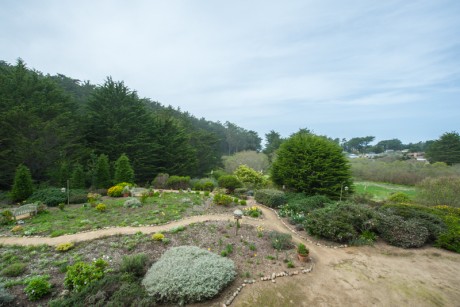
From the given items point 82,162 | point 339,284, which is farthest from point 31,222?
point 339,284

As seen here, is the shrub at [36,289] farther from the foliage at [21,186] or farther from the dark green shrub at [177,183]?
the dark green shrub at [177,183]

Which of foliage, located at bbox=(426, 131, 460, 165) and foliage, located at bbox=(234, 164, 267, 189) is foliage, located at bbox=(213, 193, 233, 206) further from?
foliage, located at bbox=(426, 131, 460, 165)

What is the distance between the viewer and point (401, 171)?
85.1 feet

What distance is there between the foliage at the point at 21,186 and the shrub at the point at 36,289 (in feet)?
34.7

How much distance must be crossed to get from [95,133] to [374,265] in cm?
2361

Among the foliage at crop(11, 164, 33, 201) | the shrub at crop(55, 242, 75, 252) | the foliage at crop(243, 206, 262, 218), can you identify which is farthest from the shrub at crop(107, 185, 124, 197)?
the foliage at crop(243, 206, 262, 218)

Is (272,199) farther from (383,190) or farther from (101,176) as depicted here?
(383,190)

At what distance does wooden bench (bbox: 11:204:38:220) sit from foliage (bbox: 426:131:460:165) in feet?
155

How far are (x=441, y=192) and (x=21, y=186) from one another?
24.7m

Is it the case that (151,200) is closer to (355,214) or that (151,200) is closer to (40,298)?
(40,298)

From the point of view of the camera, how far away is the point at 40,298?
14.9ft

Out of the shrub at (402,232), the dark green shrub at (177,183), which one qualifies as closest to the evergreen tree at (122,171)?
the dark green shrub at (177,183)

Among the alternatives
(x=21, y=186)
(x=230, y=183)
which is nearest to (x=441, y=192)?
(x=230, y=183)

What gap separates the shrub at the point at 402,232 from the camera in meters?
7.99
